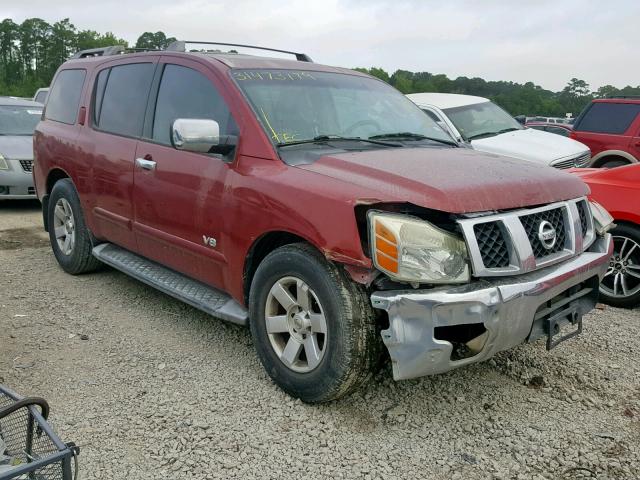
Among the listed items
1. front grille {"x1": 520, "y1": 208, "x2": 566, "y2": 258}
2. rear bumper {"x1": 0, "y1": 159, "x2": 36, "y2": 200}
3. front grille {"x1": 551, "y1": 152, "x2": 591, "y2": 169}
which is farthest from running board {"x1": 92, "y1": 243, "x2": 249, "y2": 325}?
front grille {"x1": 551, "y1": 152, "x2": 591, "y2": 169}

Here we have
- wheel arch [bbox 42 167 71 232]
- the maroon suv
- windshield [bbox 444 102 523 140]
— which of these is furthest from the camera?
the maroon suv

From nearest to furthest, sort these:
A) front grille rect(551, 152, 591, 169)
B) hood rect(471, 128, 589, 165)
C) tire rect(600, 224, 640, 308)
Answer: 1. tire rect(600, 224, 640, 308)
2. hood rect(471, 128, 589, 165)
3. front grille rect(551, 152, 591, 169)

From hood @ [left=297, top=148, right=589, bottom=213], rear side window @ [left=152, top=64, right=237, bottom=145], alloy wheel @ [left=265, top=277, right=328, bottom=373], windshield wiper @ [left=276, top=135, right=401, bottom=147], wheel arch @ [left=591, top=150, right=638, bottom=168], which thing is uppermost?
rear side window @ [left=152, top=64, right=237, bottom=145]

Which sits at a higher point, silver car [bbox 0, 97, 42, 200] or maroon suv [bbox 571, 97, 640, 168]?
maroon suv [bbox 571, 97, 640, 168]

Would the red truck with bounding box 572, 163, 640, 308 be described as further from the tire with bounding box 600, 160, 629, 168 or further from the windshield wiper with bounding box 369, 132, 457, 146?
the tire with bounding box 600, 160, 629, 168

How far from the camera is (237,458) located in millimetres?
2781

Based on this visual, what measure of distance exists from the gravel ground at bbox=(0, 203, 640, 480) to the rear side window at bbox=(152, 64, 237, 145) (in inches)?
54.3

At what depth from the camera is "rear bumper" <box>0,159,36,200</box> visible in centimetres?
865

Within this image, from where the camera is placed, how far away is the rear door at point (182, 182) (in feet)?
12.0

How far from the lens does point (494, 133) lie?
8891 millimetres

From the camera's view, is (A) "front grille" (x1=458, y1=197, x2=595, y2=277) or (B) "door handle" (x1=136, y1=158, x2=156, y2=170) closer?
(A) "front grille" (x1=458, y1=197, x2=595, y2=277)

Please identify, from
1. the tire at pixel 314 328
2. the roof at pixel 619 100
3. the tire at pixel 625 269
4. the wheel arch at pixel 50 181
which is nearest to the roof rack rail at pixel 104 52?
the wheel arch at pixel 50 181

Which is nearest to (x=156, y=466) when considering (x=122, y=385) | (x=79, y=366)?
(x=122, y=385)

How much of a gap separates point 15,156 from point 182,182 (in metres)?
6.12
